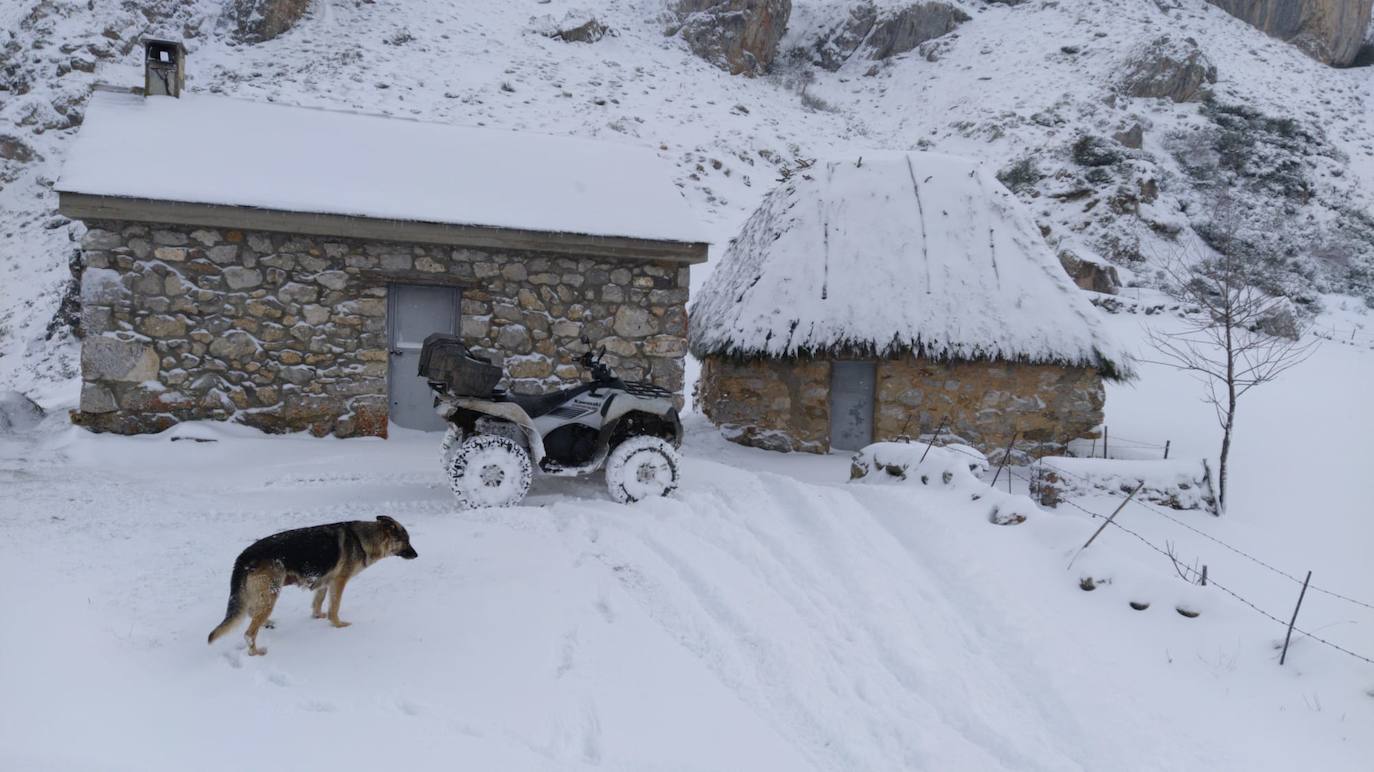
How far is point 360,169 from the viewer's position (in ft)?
26.9

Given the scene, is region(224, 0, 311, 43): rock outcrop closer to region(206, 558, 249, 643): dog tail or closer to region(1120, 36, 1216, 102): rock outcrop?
region(206, 558, 249, 643): dog tail

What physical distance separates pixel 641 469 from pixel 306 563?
2.89 meters

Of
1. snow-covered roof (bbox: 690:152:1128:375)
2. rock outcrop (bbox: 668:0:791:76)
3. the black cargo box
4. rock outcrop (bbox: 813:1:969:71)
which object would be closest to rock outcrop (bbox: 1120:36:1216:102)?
rock outcrop (bbox: 813:1:969:71)

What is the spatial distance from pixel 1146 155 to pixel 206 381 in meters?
23.9

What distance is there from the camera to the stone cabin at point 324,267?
7.23 metres

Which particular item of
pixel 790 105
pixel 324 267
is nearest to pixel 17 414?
pixel 324 267

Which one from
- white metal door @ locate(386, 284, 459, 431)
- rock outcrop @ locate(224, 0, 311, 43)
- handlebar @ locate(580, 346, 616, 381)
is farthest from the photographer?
rock outcrop @ locate(224, 0, 311, 43)

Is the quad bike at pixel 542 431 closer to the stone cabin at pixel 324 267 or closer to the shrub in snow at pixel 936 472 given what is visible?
the shrub in snow at pixel 936 472

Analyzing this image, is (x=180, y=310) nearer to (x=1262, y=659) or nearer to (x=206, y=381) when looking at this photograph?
(x=206, y=381)

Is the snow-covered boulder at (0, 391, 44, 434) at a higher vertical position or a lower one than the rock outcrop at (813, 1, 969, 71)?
lower

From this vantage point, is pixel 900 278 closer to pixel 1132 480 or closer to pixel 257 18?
pixel 1132 480

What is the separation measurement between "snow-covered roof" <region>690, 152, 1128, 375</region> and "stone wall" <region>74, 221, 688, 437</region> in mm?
1891

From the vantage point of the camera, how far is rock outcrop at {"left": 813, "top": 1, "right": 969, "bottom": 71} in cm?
3192

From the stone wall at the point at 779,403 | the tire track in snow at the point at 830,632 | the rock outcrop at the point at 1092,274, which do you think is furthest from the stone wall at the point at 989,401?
the rock outcrop at the point at 1092,274
